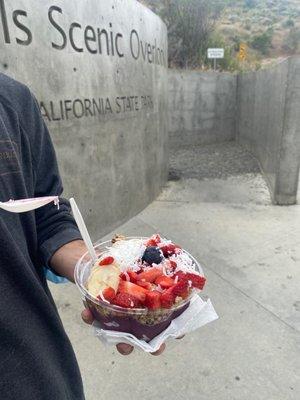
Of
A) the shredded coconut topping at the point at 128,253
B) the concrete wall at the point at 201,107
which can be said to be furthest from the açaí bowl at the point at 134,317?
the concrete wall at the point at 201,107

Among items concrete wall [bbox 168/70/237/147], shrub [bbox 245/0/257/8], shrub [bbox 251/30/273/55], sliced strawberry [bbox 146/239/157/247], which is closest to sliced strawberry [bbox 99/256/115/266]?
sliced strawberry [bbox 146/239/157/247]

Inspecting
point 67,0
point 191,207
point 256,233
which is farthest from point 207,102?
point 67,0

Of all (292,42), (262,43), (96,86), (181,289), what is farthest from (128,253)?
(292,42)

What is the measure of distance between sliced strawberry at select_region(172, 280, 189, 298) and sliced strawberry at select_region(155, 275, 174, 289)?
0.02m

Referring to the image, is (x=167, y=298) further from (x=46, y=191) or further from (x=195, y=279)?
(x=46, y=191)

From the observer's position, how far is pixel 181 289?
36.1 inches

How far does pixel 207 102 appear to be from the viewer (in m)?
9.59

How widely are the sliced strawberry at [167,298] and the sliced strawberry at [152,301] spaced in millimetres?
10

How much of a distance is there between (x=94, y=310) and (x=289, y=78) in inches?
162

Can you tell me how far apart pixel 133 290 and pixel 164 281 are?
3.4 inches

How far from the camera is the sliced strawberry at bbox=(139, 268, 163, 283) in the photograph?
36.6 inches

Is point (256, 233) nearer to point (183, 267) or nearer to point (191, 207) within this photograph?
point (191, 207)

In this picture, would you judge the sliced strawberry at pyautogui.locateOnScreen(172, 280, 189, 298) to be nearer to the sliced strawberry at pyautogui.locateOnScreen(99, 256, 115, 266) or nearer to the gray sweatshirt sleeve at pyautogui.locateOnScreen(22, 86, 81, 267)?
the sliced strawberry at pyautogui.locateOnScreen(99, 256, 115, 266)

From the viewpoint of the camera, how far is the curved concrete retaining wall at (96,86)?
8.90ft
